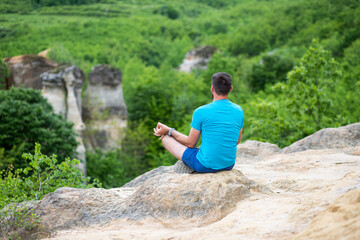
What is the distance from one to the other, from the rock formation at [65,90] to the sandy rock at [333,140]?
1666 centimetres

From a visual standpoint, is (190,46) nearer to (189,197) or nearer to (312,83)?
(312,83)

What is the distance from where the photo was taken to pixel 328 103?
13.9 metres

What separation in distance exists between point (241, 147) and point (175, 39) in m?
54.2

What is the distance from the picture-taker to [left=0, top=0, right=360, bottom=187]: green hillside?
1485 centimetres

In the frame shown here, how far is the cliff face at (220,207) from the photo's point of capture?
3.64 metres

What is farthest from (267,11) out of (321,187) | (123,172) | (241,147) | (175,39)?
(321,187)

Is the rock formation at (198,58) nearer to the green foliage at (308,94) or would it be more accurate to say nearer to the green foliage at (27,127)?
the green foliage at (27,127)

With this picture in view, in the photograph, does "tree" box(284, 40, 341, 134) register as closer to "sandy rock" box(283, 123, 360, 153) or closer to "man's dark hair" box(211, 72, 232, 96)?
"sandy rock" box(283, 123, 360, 153)

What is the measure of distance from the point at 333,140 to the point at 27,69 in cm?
2026

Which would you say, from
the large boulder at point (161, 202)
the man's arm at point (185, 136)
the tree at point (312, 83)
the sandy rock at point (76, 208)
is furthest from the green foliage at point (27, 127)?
the man's arm at point (185, 136)

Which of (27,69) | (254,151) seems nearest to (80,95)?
(27,69)

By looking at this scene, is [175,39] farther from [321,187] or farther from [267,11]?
[321,187]

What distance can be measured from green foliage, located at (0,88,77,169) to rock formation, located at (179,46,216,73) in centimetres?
2969

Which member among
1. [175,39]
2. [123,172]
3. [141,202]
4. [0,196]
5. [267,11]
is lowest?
[123,172]
